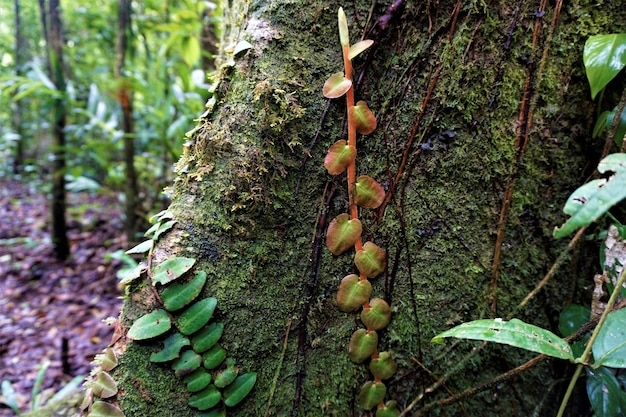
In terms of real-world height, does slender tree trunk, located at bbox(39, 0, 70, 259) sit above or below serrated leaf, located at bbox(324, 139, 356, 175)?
below

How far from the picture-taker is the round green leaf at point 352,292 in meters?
0.94

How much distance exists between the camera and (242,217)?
0.90 metres

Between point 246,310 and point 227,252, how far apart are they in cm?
15

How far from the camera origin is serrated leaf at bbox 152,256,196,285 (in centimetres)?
84

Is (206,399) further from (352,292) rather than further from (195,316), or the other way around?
(352,292)

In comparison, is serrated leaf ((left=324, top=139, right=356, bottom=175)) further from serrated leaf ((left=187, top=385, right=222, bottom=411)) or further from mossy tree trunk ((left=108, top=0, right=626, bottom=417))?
serrated leaf ((left=187, top=385, right=222, bottom=411))

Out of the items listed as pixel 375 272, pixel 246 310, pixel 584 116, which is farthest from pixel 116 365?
pixel 584 116

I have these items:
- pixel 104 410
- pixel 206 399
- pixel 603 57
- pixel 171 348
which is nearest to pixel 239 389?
pixel 206 399

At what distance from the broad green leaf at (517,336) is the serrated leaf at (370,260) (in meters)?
0.26

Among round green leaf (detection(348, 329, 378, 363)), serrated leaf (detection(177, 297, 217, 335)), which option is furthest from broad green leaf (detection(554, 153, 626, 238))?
serrated leaf (detection(177, 297, 217, 335))

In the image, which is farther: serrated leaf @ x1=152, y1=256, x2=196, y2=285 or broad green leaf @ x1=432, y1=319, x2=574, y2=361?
serrated leaf @ x1=152, y1=256, x2=196, y2=285

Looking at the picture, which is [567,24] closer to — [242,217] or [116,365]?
[242,217]

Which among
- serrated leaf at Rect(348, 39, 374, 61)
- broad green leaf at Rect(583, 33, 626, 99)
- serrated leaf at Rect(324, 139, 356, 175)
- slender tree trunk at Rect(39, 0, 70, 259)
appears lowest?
slender tree trunk at Rect(39, 0, 70, 259)

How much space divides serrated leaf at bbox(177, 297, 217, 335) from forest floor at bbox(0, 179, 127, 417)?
39.5 inches
